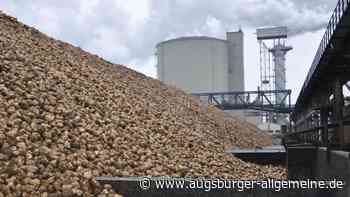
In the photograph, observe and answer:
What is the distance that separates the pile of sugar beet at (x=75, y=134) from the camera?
6477 mm

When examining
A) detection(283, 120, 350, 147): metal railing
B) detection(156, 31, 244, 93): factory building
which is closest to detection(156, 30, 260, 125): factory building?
detection(156, 31, 244, 93): factory building

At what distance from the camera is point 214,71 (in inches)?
1970

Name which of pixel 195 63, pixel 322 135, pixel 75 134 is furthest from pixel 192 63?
pixel 75 134

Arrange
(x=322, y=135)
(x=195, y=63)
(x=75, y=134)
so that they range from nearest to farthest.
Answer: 1. (x=75, y=134)
2. (x=322, y=135)
3. (x=195, y=63)

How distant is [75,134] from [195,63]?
133ft

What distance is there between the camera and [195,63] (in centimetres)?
4828

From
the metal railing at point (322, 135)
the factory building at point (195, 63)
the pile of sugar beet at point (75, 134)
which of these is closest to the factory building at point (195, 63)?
the factory building at point (195, 63)

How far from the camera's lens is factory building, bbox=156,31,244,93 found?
1900 inches

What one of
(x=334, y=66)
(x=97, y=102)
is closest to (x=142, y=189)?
(x=97, y=102)

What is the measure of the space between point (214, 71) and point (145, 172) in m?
42.7

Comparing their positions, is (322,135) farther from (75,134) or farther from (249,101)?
(249,101)

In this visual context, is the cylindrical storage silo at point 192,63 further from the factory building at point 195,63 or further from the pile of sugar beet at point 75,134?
the pile of sugar beet at point 75,134

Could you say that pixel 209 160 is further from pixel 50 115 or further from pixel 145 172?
pixel 50 115

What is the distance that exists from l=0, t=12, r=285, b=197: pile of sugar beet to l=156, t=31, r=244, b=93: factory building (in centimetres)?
3366
